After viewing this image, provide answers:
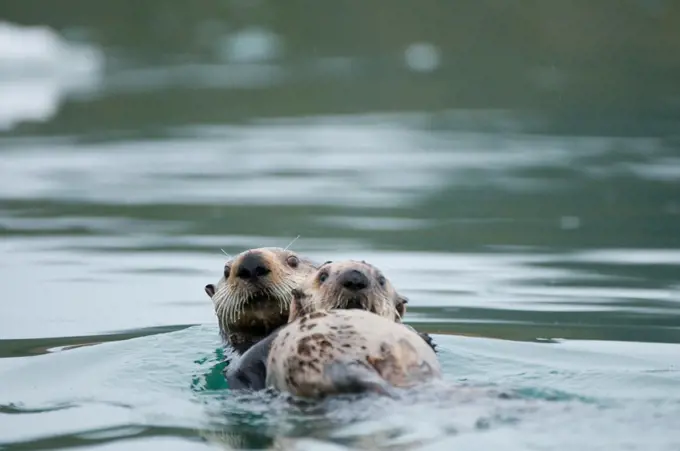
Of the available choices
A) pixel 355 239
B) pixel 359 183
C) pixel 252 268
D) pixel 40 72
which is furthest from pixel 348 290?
pixel 40 72

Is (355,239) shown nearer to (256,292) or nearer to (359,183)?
(359,183)

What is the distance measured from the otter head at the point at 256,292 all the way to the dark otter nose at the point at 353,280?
63 centimetres

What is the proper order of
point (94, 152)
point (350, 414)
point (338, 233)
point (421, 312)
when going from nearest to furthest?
point (350, 414), point (421, 312), point (338, 233), point (94, 152)

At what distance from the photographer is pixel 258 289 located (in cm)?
632

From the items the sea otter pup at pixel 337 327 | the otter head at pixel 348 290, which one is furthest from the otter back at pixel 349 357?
the otter head at pixel 348 290

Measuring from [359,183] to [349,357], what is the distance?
8291 millimetres

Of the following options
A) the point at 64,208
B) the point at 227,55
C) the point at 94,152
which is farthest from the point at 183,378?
the point at 227,55

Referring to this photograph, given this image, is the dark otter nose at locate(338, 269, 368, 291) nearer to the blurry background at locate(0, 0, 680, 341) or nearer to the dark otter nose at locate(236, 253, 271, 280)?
the dark otter nose at locate(236, 253, 271, 280)

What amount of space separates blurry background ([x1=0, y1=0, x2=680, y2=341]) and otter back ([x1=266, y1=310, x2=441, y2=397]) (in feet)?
7.43

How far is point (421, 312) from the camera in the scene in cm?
808

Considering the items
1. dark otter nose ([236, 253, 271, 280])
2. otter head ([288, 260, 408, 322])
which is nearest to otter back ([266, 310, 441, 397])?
otter head ([288, 260, 408, 322])

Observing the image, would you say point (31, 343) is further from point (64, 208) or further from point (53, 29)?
point (53, 29)

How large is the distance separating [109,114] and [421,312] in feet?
43.7

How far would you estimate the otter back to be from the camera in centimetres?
503
